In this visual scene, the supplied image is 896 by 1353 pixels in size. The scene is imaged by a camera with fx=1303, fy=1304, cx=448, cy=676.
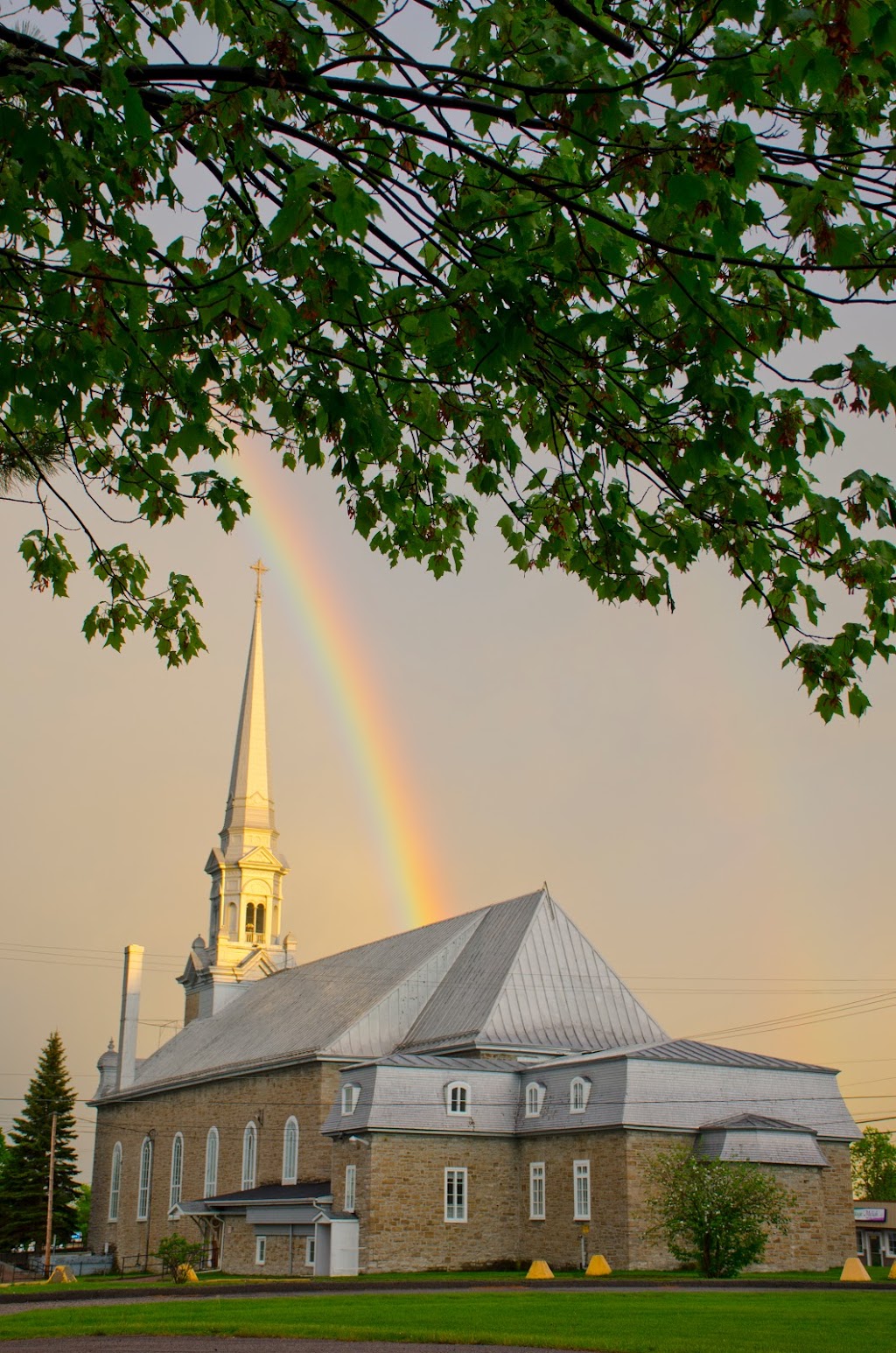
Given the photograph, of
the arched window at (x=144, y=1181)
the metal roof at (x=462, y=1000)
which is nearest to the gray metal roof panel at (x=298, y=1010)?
the metal roof at (x=462, y=1000)

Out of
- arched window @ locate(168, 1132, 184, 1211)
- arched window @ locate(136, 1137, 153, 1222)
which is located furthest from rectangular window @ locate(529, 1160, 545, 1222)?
arched window @ locate(136, 1137, 153, 1222)

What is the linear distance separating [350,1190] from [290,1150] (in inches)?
319

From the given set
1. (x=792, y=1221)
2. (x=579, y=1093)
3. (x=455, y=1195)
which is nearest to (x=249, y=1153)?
(x=455, y=1195)

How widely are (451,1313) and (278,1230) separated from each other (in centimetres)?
2421

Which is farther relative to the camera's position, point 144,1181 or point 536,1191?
point 144,1181

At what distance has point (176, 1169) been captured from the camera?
186 feet

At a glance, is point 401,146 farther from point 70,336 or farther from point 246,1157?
point 246,1157

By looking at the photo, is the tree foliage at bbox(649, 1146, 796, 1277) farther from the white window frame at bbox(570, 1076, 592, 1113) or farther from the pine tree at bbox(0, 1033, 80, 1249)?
the pine tree at bbox(0, 1033, 80, 1249)

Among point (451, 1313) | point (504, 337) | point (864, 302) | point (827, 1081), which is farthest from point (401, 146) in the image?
point (827, 1081)

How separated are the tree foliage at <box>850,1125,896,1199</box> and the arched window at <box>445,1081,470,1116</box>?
67139 millimetres

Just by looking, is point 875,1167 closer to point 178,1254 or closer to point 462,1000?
point 462,1000

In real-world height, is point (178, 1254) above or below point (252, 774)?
below

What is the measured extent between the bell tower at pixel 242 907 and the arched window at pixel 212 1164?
43.1ft

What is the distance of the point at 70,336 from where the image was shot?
586cm
